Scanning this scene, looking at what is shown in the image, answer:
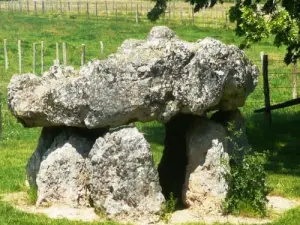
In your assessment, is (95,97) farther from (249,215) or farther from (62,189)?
(249,215)

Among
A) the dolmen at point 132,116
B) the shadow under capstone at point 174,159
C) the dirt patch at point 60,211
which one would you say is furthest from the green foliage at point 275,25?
the dirt patch at point 60,211

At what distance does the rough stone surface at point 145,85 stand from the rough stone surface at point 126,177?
0.34 m

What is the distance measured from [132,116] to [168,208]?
1.56 m

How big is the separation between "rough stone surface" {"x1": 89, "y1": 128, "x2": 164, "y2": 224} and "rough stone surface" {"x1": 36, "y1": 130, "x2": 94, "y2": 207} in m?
0.62

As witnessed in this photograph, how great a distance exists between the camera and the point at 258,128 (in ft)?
67.9

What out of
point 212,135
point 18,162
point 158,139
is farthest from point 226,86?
point 158,139

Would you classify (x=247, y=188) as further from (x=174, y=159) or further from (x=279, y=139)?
(x=279, y=139)

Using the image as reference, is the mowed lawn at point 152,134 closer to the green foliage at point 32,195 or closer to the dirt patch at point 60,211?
the dirt patch at point 60,211

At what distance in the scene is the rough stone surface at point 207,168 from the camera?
12.0 m

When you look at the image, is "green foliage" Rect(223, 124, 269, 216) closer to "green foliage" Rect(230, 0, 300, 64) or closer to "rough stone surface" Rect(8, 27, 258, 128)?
"rough stone surface" Rect(8, 27, 258, 128)

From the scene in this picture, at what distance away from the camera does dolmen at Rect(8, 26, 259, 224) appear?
11438mm

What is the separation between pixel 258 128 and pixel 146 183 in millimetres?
9667

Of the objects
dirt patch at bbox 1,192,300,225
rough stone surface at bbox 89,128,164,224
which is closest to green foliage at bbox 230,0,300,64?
dirt patch at bbox 1,192,300,225

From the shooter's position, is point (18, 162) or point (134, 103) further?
point (18, 162)
